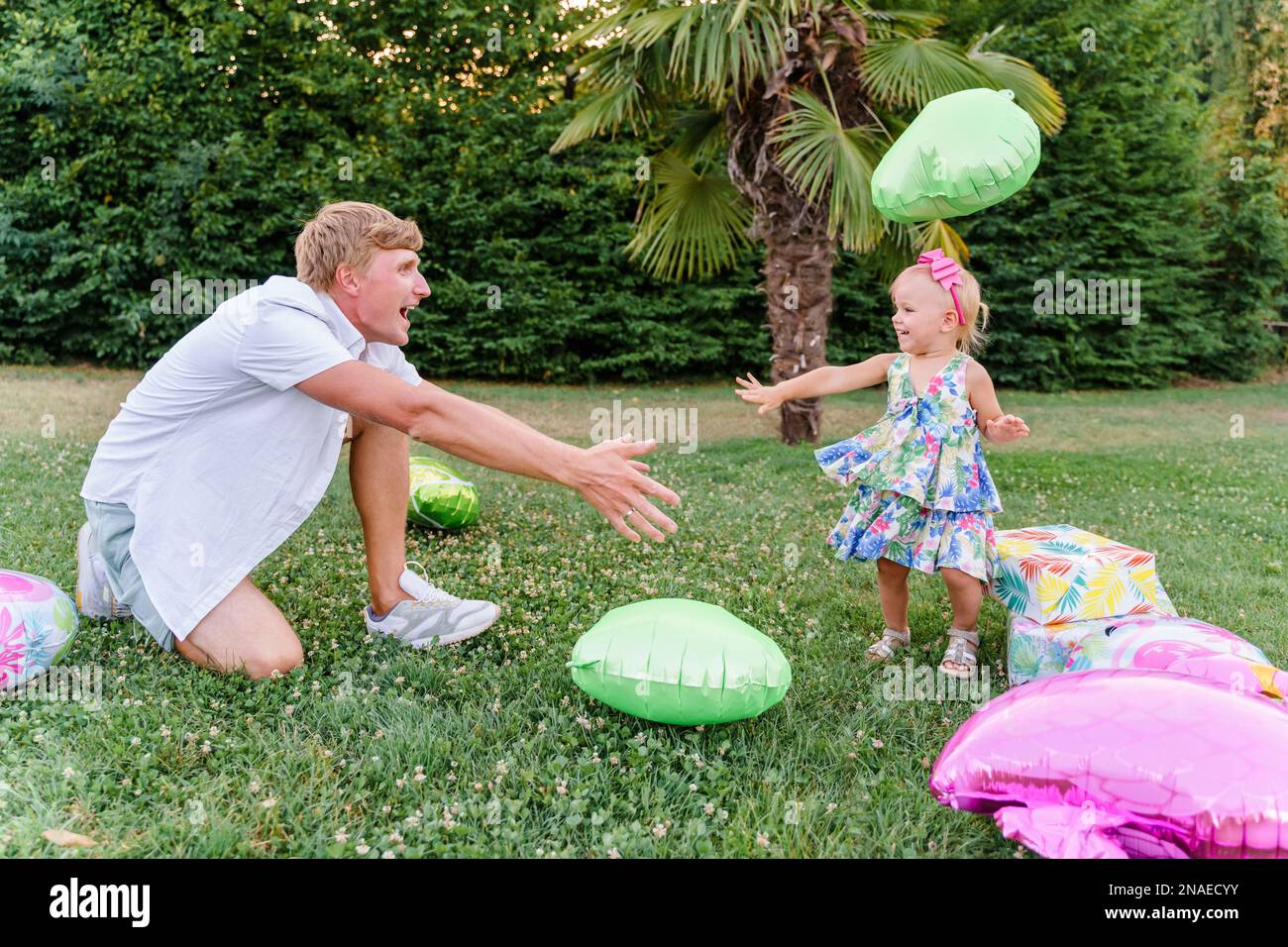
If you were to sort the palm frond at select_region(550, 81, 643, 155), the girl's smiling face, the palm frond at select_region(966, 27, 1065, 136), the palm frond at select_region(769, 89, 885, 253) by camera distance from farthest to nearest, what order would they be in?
the palm frond at select_region(550, 81, 643, 155) → the palm frond at select_region(966, 27, 1065, 136) → the palm frond at select_region(769, 89, 885, 253) → the girl's smiling face

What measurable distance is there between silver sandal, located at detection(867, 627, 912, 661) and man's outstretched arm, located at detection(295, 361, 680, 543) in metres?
1.27

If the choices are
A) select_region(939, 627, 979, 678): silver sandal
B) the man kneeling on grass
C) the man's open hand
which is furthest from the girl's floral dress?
the man's open hand

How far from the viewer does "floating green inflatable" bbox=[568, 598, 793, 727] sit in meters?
2.66

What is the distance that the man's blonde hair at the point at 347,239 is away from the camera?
10.3 feet

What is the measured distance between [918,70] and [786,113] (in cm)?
105

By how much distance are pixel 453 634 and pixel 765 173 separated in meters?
5.88

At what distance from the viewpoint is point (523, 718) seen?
9.32 feet

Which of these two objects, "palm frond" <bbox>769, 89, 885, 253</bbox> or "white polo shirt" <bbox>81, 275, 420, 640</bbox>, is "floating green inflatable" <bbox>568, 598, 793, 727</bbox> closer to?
"white polo shirt" <bbox>81, 275, 420, 640</bbox>

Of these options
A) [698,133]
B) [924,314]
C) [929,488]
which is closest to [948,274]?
[924,314]

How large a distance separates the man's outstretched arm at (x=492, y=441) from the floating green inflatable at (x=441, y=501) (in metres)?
2.24

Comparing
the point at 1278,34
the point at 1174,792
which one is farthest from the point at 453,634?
the point at 1278,34

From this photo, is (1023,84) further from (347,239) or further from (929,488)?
(347,239)
